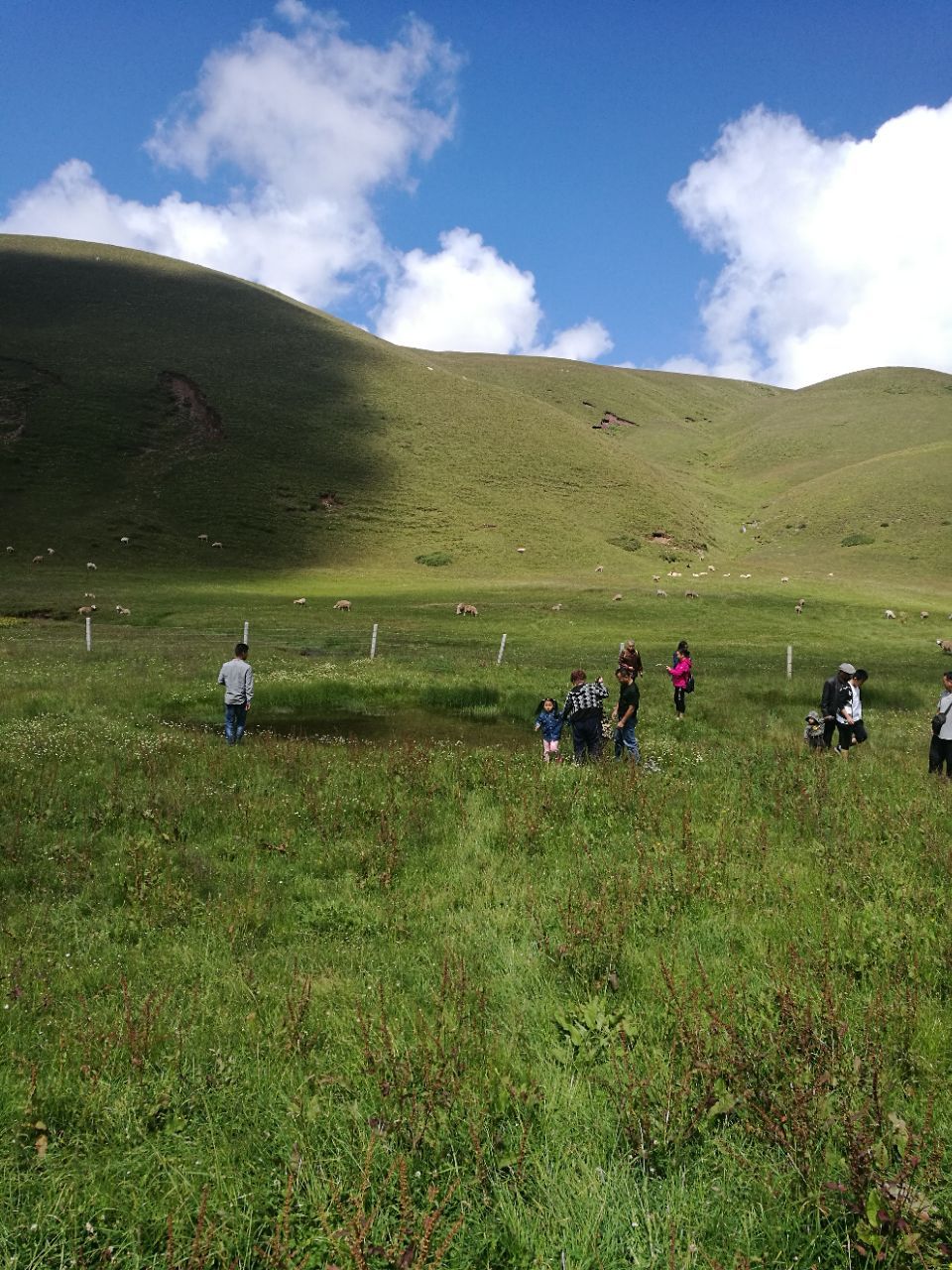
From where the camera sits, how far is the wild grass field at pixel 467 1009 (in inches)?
137

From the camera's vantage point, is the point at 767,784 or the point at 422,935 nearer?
the point at 422,935

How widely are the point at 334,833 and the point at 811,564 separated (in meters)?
84.0

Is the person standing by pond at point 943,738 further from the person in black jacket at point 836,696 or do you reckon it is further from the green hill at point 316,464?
the green hill at point 316,464

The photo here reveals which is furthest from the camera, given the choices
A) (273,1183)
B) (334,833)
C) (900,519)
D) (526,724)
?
(900,519)

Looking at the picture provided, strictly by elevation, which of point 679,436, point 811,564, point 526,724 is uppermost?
point 679,436

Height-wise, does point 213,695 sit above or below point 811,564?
below

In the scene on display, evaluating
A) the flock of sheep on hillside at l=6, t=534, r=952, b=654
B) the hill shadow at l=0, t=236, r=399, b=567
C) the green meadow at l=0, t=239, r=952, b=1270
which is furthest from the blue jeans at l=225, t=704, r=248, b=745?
the hill shadow at l=0, t=236, r=399, b=567

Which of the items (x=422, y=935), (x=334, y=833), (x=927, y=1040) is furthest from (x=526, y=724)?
(x=927, y=1040)

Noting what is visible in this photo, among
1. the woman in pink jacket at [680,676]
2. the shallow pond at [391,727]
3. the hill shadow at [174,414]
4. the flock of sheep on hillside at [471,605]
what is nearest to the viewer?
the shallow pond at [391,727]

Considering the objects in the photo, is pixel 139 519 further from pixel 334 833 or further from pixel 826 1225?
pixel 826 1225

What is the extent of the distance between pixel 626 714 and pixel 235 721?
7984 millimetres

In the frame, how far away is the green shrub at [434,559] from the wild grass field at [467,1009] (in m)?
63.6

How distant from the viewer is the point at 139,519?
77.3 m

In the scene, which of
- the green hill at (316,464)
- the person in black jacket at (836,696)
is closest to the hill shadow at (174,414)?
the green hill at (316,464)
